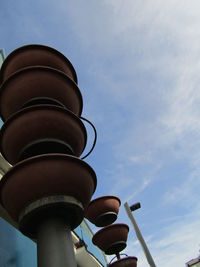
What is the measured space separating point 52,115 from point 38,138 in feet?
0.72

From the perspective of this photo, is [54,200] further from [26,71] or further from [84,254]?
[84,254]

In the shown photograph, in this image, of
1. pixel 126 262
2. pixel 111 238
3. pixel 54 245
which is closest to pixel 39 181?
pixel 54 245

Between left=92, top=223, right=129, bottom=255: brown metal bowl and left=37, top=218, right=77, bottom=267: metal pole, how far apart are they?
2689 mm

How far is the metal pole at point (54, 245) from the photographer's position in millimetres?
1753

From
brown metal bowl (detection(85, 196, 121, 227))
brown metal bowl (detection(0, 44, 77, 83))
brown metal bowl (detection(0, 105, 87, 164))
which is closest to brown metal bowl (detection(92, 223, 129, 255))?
brown metal bowl (detection(85, 196, 121, 227))

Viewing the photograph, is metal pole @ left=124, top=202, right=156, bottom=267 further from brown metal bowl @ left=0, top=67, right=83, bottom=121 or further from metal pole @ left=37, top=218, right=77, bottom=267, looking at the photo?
brown metal bowl @ left=0, top=67, right=83, bottom=121

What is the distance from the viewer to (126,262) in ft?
15.4

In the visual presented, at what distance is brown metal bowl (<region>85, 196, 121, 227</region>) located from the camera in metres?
4.35

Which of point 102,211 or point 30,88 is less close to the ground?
point 30,88

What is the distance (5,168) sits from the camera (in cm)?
401

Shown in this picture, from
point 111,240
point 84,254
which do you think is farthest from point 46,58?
point 84,254

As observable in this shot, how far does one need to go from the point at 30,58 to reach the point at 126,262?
3.71 meters

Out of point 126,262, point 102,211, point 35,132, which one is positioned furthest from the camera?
point 126,262

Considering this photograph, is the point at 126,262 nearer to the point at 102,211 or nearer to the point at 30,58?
the point at 102,211
